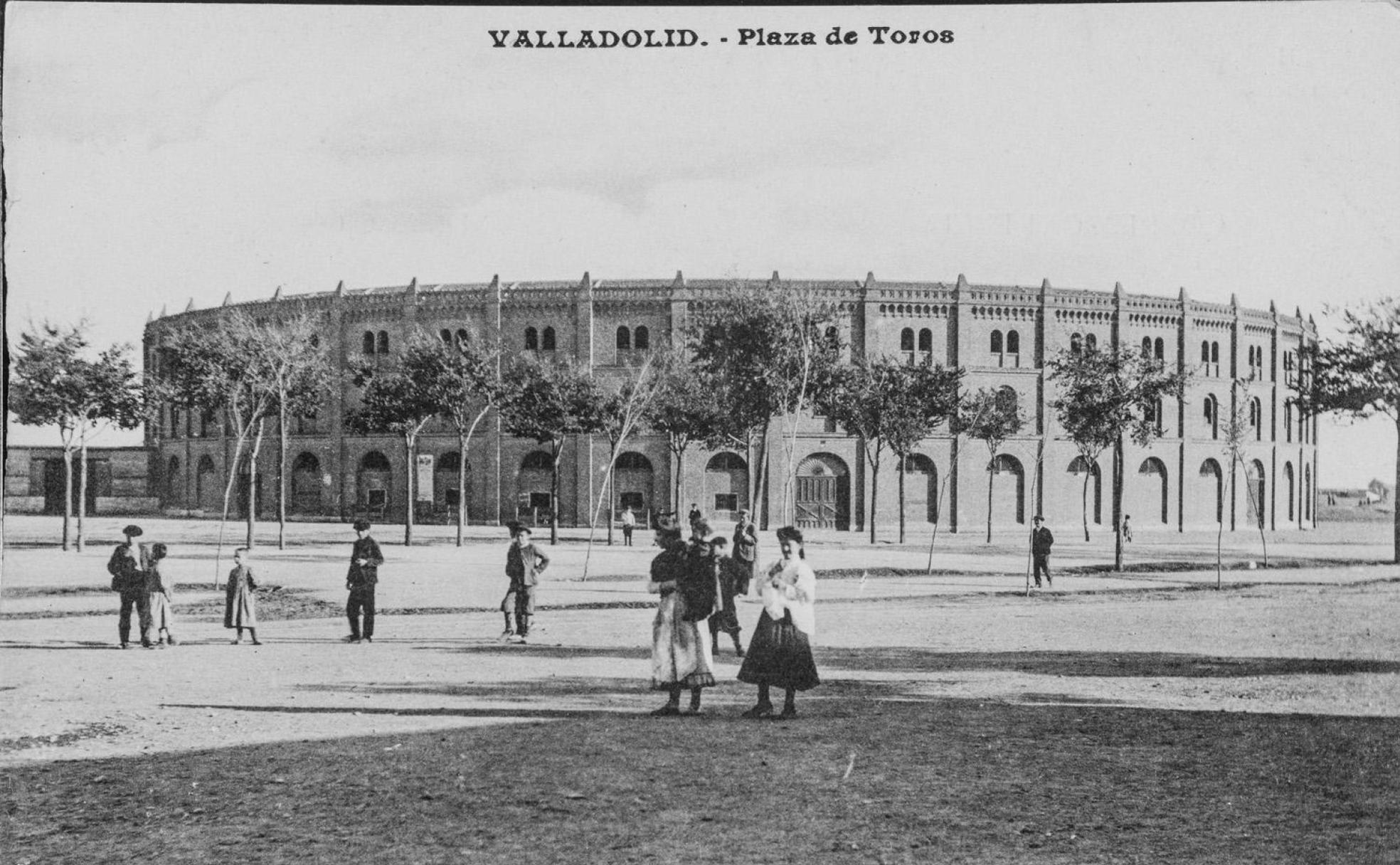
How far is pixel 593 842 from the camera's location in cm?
534

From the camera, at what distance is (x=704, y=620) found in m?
8.59

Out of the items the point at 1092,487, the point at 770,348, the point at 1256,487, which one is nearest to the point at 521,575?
the point at 770,348

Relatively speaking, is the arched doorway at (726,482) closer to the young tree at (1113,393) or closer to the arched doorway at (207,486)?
the young tree at (1113,393)

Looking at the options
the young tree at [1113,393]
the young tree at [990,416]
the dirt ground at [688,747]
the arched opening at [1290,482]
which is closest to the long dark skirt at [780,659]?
the dirt ground at [688,747]

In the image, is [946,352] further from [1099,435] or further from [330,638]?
[330,638]

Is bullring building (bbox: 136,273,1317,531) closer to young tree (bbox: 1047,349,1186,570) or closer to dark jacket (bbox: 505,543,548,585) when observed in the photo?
young tree (bbox: 1047,349,1186,570)

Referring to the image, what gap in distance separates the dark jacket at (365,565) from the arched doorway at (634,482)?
89.0ft

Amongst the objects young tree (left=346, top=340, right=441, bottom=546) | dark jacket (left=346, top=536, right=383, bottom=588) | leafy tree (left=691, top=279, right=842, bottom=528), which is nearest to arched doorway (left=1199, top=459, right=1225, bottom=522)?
leafy tree (left=691, top=279, right=842, bottom=528)

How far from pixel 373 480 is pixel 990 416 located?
2552 centimetres

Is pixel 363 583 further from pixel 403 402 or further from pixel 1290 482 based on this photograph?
pixel 1290 482

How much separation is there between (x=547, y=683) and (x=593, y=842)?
410 cm

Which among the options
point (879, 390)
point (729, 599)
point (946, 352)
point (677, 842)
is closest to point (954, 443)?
point (946, 352)

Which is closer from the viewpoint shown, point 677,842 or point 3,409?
point 677,842

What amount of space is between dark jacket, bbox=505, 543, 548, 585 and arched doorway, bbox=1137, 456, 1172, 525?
3308 cm
